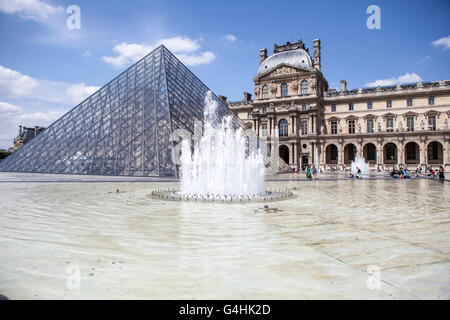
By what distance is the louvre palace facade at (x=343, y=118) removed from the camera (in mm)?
36625

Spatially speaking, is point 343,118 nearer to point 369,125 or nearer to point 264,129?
point 369,125

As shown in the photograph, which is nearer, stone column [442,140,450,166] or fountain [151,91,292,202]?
fountain [151,91,292,202]

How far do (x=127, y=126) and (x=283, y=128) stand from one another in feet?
89.5

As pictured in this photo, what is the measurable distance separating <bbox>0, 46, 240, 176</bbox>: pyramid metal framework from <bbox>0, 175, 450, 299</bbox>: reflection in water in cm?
1236

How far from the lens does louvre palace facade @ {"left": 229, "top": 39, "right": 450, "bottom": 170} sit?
3662 cm

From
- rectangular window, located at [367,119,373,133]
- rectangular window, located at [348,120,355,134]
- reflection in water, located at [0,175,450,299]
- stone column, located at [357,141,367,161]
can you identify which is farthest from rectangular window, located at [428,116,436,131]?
reflection in water, located at [0,175,450,299]

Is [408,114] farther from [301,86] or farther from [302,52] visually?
[302,52]

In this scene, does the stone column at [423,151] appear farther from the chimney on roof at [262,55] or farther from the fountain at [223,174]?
the fountain at [223,174]

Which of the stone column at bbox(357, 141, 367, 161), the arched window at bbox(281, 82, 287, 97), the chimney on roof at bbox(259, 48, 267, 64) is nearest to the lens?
the stone column at bbox(357, 141, 367, 161)

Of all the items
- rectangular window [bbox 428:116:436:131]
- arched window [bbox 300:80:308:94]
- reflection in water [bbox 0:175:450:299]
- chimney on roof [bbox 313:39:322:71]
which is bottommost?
reflection in water [bbox 0:175:450:299]

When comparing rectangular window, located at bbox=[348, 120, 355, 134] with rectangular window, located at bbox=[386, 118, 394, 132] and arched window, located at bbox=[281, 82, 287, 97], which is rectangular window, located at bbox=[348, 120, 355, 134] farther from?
arched window, located at bbox=[281, 82, 287, 97]

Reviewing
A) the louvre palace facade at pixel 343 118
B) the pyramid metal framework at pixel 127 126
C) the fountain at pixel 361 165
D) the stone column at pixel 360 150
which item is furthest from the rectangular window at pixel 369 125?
the pyramid metal framework at pixel 127 126

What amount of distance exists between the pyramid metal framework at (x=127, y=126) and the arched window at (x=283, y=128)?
59.5 ft
